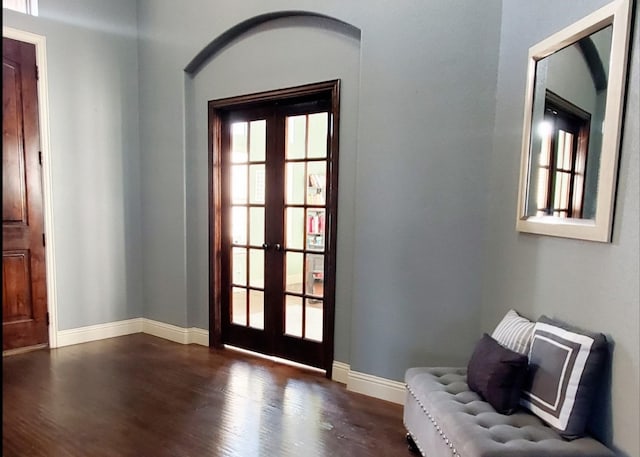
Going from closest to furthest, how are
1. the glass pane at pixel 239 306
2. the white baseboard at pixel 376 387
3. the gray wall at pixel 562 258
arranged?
the gray wall at pixel 562 258
the white baseboard at pixel 376 387
the glass pane at pixel 239 306

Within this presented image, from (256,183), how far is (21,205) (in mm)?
2093

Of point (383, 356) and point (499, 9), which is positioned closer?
point (499, 9)

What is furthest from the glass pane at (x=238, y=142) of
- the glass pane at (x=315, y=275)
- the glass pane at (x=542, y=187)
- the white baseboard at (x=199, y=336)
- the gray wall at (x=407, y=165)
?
the glass pane at (x=542, y=187)

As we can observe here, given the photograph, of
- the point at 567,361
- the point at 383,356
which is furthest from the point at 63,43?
the point at 567,361

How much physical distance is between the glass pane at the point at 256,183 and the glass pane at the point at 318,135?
1.79ft

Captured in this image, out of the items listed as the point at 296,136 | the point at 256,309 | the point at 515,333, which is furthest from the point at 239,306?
the point at 515,333

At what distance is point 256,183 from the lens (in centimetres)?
378

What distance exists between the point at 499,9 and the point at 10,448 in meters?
3.83

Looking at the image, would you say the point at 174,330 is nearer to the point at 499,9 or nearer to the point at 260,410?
the point at 260,410

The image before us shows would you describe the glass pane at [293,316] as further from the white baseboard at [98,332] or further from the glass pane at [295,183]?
the white baseboard at [98,332]

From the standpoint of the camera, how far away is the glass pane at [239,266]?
391 cm

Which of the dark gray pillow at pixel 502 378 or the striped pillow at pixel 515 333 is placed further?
the striped pillow at pixel 515 333

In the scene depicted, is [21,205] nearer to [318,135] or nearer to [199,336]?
[199,336]

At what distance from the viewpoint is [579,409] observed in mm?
1730
